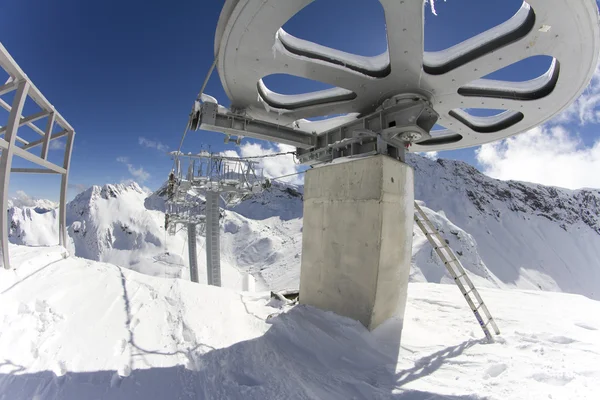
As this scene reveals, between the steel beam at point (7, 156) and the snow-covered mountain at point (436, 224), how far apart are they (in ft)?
103

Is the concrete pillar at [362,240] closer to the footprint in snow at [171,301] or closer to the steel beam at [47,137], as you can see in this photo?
the footprint in snow at [171,301]

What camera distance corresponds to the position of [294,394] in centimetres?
335

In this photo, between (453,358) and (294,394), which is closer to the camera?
(294,394)

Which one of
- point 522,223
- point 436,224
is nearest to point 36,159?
point 436,224

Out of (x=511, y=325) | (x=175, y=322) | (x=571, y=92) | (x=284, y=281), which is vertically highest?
(x=571, y=92)

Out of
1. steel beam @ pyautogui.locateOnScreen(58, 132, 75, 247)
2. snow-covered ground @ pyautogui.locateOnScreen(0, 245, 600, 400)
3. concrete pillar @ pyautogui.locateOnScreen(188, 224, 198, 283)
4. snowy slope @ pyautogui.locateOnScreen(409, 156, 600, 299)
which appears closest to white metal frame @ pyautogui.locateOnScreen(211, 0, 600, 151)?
steel beam @ pyautogui.locateOnScreen(58, 132, 75, 247)

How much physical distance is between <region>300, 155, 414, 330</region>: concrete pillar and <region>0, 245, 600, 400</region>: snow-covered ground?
1.42ft

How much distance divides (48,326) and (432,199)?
266ft

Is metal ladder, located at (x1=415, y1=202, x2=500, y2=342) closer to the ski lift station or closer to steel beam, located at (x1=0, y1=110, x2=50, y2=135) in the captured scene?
the ski lift station

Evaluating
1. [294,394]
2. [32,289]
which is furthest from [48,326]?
[294,394]

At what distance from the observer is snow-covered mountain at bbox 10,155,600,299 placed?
48906 mm

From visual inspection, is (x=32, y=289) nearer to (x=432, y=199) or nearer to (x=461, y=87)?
(x=461, y=87)

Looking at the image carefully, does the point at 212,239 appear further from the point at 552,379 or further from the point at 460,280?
the point at 552,379

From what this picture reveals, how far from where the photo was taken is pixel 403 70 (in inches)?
198
